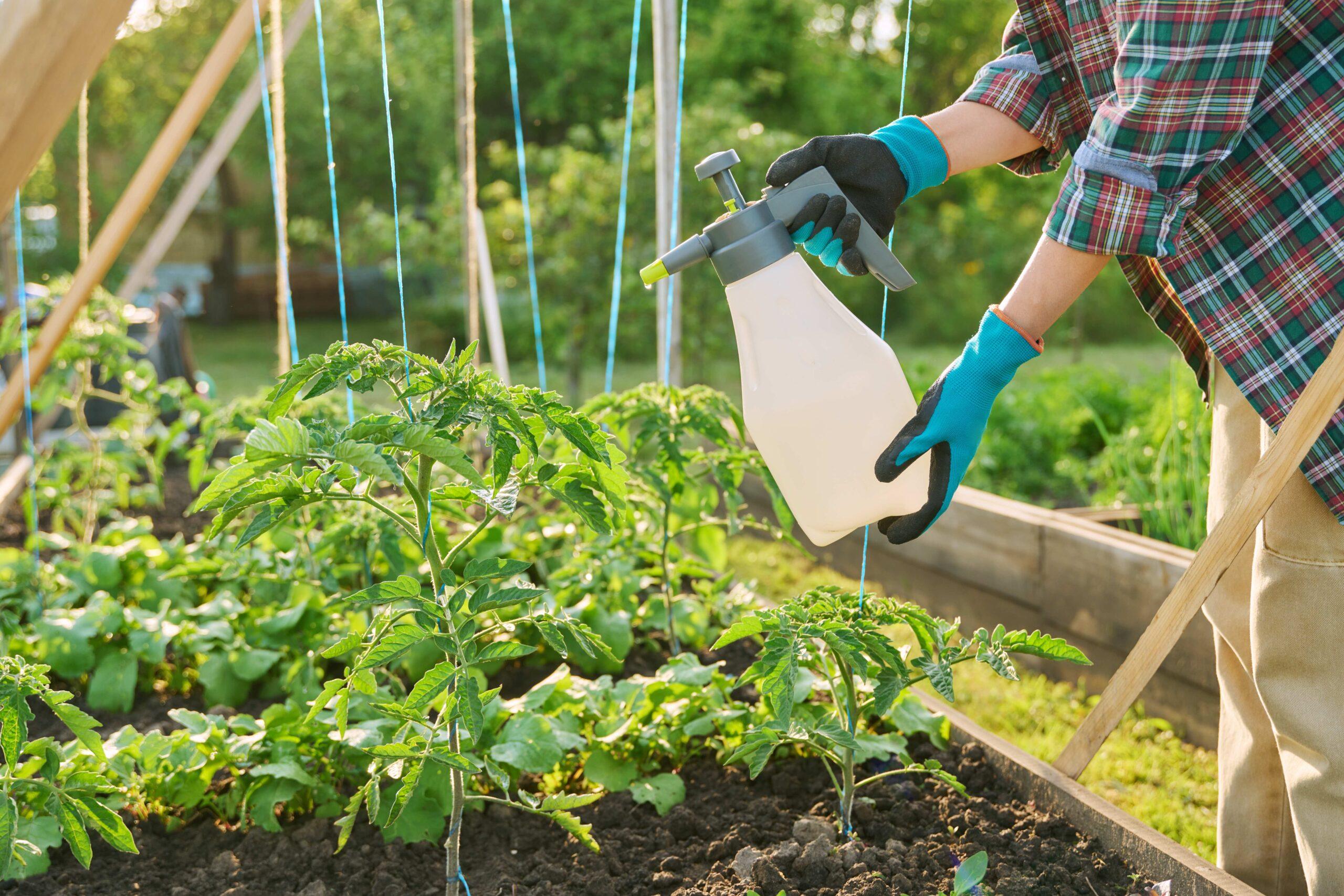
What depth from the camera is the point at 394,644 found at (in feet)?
4.00

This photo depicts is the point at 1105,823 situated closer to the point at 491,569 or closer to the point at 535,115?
the point at 491,569

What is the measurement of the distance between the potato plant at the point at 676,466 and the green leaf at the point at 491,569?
516 millimetres

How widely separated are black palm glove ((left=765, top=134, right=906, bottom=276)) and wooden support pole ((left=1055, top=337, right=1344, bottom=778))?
531 millimetres

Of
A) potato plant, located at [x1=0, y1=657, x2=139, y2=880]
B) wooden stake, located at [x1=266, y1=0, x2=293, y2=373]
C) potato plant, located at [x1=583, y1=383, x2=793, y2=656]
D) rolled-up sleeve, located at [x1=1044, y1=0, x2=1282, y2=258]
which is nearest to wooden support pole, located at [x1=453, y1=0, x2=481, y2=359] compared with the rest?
wooden stake, located at [x1=266, y1=0, x2=293, y2=373]

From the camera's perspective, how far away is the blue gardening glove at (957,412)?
120 cm

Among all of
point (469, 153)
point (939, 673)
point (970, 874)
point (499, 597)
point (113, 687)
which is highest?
point (469, 153)

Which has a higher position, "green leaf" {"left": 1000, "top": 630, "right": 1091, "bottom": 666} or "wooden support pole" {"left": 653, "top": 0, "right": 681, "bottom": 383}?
"wooden support pole" {"left": 653, "top": 0, "right": 681, "bottom": 383}

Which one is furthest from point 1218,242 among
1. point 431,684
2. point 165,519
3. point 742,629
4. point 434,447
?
point 165,519

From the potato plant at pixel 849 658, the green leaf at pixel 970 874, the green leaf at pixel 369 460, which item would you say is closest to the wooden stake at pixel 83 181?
the green leaf at pixel 369 460

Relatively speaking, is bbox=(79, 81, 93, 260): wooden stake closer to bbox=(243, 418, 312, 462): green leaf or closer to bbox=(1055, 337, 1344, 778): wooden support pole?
bbox=(243, 418, 312, 462): green leaf

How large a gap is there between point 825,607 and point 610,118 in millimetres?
11691

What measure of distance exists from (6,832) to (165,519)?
2604 millimetres

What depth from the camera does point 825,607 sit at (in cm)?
146

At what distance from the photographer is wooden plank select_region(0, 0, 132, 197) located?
111 cm
